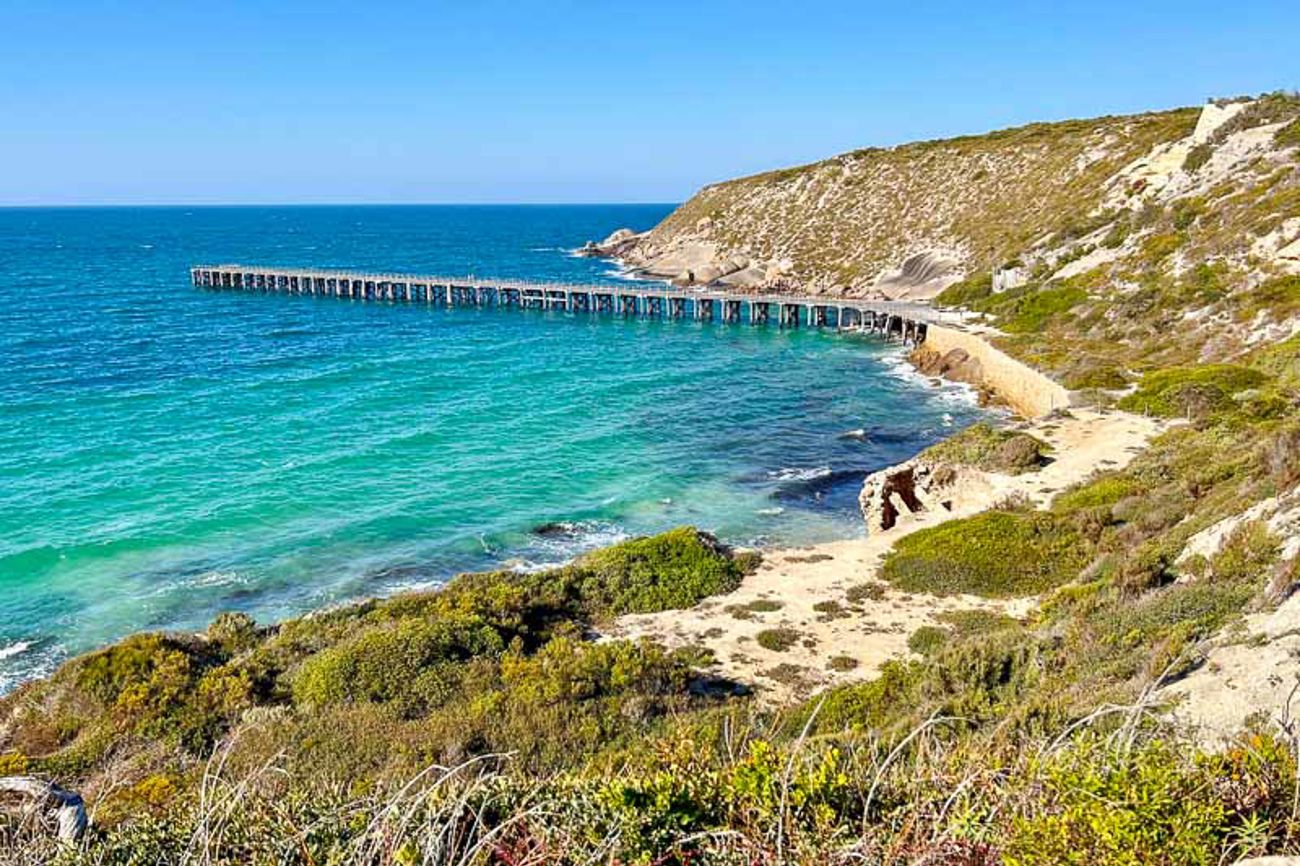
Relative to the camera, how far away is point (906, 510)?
27250mm

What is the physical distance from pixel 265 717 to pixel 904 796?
11.2 meters

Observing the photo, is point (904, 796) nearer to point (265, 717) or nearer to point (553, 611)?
point (265, 717)

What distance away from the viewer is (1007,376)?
44625 millimetres

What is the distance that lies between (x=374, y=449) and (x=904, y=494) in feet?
73.6

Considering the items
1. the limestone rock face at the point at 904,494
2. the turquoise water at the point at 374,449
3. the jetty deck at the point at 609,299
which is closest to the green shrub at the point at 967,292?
the jetty deck at the point at 609,299

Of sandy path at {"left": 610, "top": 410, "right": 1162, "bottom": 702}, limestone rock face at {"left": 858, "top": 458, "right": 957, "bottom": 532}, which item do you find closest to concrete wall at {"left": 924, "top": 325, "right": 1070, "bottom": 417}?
limestone rock face at {"left": 858, "top": 458, "right": 957, "bottom": 532}

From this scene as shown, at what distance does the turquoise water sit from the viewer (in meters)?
26.1

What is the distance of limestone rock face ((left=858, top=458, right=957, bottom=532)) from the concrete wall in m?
11.5

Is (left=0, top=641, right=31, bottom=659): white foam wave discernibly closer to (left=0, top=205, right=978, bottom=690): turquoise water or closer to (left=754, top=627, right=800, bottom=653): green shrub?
(left=0, top=205, right=978, bottom=690): turquoise water

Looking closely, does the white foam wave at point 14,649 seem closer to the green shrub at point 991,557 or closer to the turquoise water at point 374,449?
the turquoise water at point 374,449

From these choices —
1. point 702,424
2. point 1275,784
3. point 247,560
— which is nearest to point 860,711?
point 1275,784

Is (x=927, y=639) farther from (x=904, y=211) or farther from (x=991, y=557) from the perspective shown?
(x=904, y=211)

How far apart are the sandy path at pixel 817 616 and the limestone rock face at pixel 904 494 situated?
1110mm

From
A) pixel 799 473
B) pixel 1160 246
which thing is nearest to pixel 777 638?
pixel 799 473
